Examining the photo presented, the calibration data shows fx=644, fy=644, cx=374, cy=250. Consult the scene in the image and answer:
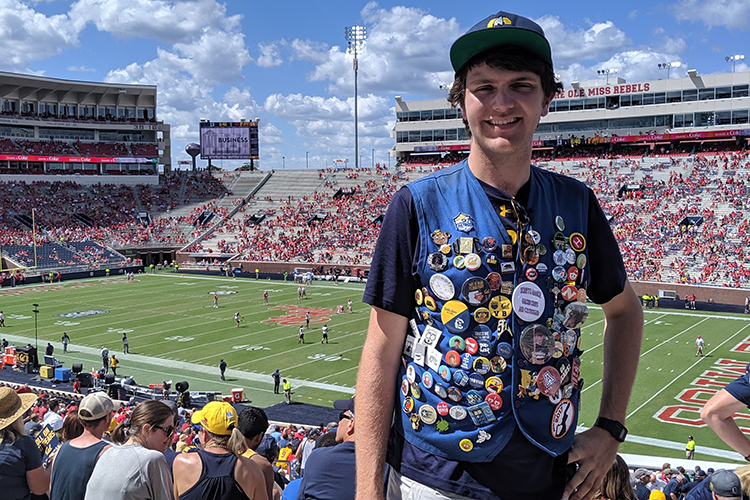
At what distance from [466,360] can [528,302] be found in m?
0.30

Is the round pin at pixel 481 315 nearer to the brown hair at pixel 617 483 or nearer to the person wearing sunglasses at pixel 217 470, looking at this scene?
the brown hair at pixel 617 483

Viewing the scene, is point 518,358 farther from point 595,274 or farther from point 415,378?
point 595,274

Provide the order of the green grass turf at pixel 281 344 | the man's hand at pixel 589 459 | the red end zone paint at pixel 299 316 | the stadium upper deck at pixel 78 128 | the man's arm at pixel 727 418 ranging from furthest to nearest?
the stadium upper deck at pixel 78 128, the red end zone paint at pixel 299 316, the green grass turf at pixel 281 344, the man's arm at pixel 727 418, the man's hand at pixel 589 459

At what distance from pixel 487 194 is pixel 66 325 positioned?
120 feet

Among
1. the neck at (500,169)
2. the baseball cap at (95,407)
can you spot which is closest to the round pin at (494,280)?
the neck at (500,169)

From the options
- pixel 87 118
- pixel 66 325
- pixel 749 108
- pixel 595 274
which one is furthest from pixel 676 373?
pixel 87 118

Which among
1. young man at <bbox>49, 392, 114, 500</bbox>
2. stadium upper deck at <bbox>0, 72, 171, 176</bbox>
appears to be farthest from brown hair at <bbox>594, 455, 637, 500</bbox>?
stadium upper deck at <bbox>0, 72, 171, 176</bbox>

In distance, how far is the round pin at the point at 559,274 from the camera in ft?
7.51

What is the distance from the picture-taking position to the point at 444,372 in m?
2.18

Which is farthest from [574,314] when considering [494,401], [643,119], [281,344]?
[643,119]

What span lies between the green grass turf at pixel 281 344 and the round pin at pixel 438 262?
16.9 m

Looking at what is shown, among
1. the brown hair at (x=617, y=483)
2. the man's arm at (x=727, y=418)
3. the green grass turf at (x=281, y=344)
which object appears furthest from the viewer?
the green grass turf at (x=281, y=344)

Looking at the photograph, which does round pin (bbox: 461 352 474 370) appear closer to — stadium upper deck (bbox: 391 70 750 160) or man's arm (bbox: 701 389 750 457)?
man's arm (bbox: 701 389 750 457)

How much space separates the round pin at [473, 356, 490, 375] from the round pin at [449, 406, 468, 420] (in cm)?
14
